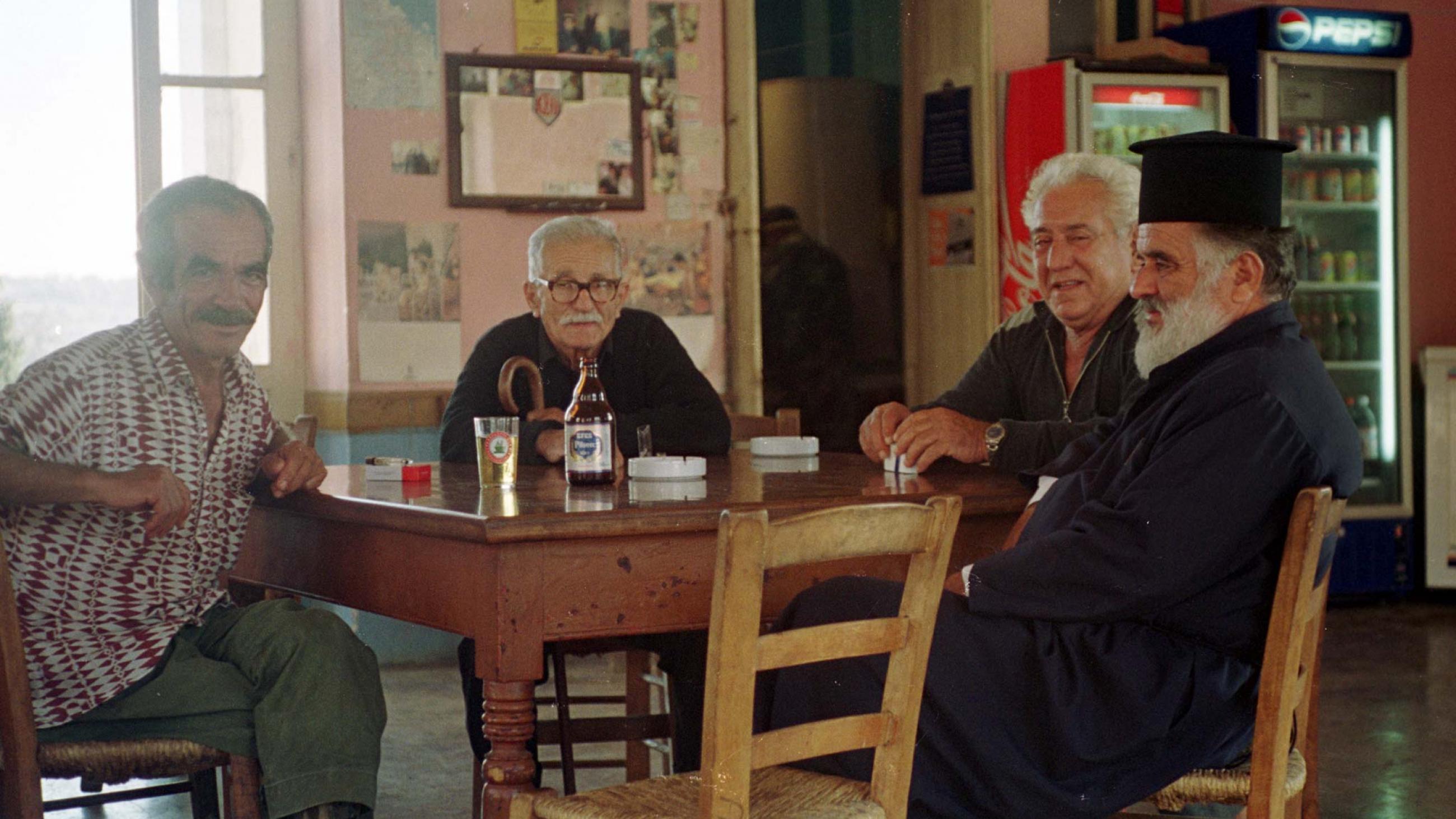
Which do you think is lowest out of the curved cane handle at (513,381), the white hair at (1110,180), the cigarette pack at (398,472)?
the cigarette pack at (398,472)

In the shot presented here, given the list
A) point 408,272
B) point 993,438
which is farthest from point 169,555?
point 408,272

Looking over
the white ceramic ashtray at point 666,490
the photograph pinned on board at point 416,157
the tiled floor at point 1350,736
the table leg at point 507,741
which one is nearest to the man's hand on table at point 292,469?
the white ceramic ashtray at point 666,490

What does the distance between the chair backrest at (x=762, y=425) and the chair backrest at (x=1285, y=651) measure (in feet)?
6.09

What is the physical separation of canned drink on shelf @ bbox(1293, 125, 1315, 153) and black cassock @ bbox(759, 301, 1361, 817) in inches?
190

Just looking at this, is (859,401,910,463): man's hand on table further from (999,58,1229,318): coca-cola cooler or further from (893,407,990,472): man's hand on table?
(999,58,1229,318): coca-cola cooler

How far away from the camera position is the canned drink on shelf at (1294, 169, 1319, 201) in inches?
268

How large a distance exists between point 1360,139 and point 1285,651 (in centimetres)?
534

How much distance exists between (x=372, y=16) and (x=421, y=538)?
132 inches

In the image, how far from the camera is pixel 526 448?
10.8 ft

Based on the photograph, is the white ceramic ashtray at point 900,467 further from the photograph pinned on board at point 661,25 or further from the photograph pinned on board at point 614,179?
the photograph pinned on board at point 661,25

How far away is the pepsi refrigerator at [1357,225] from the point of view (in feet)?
21.7

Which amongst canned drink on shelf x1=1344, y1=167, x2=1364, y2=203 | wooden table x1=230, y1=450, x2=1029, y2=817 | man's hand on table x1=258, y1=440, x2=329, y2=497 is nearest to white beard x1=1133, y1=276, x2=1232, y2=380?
wooden table x1=230, y1=450, x2=1029, y2=817

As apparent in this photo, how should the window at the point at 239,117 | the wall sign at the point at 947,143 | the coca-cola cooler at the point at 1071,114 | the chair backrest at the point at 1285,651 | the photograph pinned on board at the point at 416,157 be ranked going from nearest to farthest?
1. the chair backrest at the point at 1285,651
2. the window at the point at 239,117
3. the photograph pinned on board at the point at 416,157
4. the coca-cola cooler at the point at 1071,114
5. the wall sign at the point at 947,143

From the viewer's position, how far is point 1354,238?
273 inches
